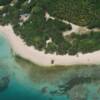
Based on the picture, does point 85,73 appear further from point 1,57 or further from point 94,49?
point 1,57

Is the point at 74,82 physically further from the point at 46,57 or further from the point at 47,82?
the point at 46,57

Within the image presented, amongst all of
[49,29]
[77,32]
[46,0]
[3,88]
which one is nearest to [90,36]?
[77,32]

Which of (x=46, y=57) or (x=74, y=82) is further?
(x=46, y=57)

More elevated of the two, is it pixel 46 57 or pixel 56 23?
pixel 56 23

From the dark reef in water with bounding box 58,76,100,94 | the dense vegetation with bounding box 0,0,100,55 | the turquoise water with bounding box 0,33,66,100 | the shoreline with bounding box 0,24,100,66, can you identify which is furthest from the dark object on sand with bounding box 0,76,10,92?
the dark reef in water with bounding box 58,76,100,94

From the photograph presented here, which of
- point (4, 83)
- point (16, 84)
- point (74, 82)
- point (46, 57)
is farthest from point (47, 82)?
point (4, 83)

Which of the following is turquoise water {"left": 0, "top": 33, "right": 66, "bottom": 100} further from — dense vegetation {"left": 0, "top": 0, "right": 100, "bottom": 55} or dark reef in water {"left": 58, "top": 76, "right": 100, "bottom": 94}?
dense vegetation {"left": 0, "top": 0, "right": 100, "bottom": 55}
